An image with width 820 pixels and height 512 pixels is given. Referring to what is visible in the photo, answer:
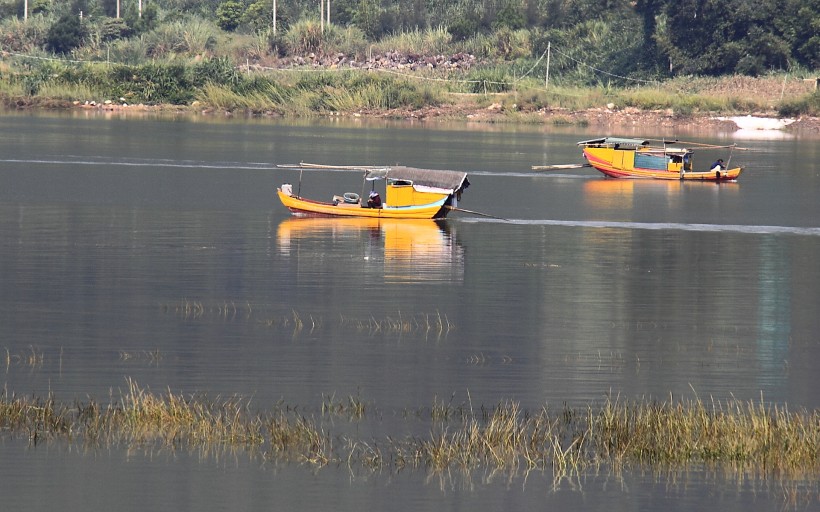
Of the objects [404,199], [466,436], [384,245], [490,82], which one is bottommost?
[466,436]

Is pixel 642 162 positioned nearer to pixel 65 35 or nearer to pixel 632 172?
pixel 632 172

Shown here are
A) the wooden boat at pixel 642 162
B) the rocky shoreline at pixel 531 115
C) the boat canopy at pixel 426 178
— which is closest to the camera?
the boat canopy at pixel 426 178

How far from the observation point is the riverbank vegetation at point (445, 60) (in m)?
104

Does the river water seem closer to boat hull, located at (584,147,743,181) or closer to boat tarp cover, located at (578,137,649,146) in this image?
boat tarp cover, located at (578,137,649,146)

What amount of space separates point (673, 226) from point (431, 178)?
297 inches

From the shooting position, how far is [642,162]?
6291 centimetres

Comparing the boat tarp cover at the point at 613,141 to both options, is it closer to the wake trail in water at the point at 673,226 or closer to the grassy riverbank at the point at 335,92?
the wake trail in water at the point at 673,226

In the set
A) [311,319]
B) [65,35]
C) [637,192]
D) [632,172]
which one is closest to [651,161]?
[632,172]

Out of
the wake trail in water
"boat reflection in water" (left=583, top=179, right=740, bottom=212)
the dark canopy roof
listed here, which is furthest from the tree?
the dark canopy roof

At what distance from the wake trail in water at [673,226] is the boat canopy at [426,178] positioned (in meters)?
1.63

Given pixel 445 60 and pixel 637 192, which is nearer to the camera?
pixel 637 192

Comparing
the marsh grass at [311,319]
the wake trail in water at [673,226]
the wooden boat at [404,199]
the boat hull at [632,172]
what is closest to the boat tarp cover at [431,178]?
the wooden boat at [404,199]

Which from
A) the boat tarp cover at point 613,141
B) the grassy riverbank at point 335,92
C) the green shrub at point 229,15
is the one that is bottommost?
the boat tarp cover at point 613,141

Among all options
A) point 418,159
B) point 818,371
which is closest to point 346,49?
point 418,159
